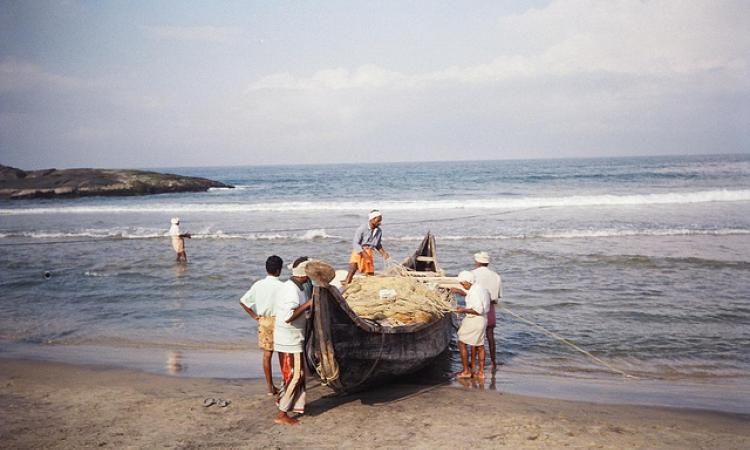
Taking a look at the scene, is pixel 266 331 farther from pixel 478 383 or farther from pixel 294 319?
pixel 478 383

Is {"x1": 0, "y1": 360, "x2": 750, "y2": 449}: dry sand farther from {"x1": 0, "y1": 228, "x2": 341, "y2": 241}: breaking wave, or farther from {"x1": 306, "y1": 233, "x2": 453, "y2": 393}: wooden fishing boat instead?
{"x1": 0, "y1": 228, "x2": 341, "y2": 241}: breaking wave

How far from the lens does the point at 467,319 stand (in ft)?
22.2

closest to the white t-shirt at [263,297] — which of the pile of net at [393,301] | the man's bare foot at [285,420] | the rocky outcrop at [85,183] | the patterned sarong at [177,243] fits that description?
the man's bare foot at [285,420]

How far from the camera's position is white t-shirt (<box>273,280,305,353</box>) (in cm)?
511

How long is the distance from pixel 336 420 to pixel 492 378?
8.08 feet

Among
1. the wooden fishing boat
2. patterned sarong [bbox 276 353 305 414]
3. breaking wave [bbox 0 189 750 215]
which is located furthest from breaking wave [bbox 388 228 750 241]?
patterned sarong [bbox 276 353 305 414]

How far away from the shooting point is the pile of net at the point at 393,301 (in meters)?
6.75

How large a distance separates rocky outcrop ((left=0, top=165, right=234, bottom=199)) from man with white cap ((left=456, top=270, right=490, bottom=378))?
4102 centimetres

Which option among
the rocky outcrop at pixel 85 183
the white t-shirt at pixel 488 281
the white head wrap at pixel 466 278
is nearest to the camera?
the white head wrap at pixel 466 278

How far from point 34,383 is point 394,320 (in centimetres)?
480

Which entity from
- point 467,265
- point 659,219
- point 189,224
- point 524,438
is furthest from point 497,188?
point 524,438

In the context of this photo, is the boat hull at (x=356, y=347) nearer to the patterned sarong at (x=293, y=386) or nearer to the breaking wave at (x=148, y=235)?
the patterned sarong at (x=293, y=386)

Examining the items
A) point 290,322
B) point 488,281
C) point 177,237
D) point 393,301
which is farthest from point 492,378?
point 177,237

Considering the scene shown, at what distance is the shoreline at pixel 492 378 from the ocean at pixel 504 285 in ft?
0.11
